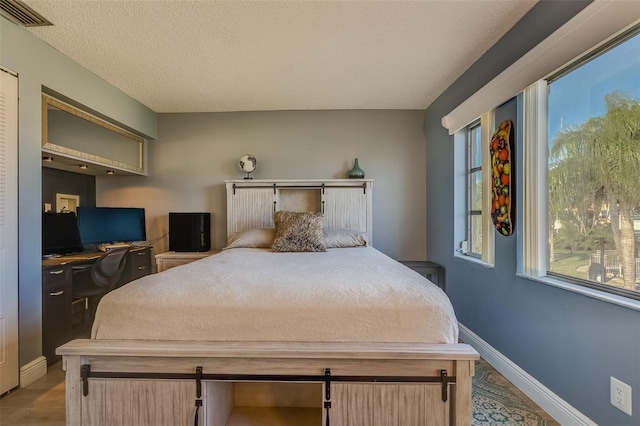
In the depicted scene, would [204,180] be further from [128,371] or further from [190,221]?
[128,371]

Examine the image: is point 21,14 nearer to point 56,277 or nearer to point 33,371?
point 56,277

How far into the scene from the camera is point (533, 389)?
1.81 metres

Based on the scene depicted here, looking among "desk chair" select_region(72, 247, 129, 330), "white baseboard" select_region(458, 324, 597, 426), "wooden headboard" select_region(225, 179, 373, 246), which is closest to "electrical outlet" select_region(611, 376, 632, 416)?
"white baseboard" select_region(458, 324, 597, 426)

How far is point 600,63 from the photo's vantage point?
151 cm

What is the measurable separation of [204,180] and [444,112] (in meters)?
2.98

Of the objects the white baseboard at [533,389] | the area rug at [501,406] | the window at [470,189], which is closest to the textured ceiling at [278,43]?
the window at [470,189]

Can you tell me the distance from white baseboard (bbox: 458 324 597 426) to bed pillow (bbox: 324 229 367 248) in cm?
136

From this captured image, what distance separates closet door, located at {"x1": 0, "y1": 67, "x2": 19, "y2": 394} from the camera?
1.89 metres

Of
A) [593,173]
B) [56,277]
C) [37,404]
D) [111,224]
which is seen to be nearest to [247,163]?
[111,224]

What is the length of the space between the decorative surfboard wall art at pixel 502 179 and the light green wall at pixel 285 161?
1.51m

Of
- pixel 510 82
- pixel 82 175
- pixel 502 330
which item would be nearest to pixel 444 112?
pixel 510 82

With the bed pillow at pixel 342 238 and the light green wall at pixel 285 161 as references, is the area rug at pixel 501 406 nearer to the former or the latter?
the bed pillow at pixel 342 238

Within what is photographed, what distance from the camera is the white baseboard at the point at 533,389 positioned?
1545mm

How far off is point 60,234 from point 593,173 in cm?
418
